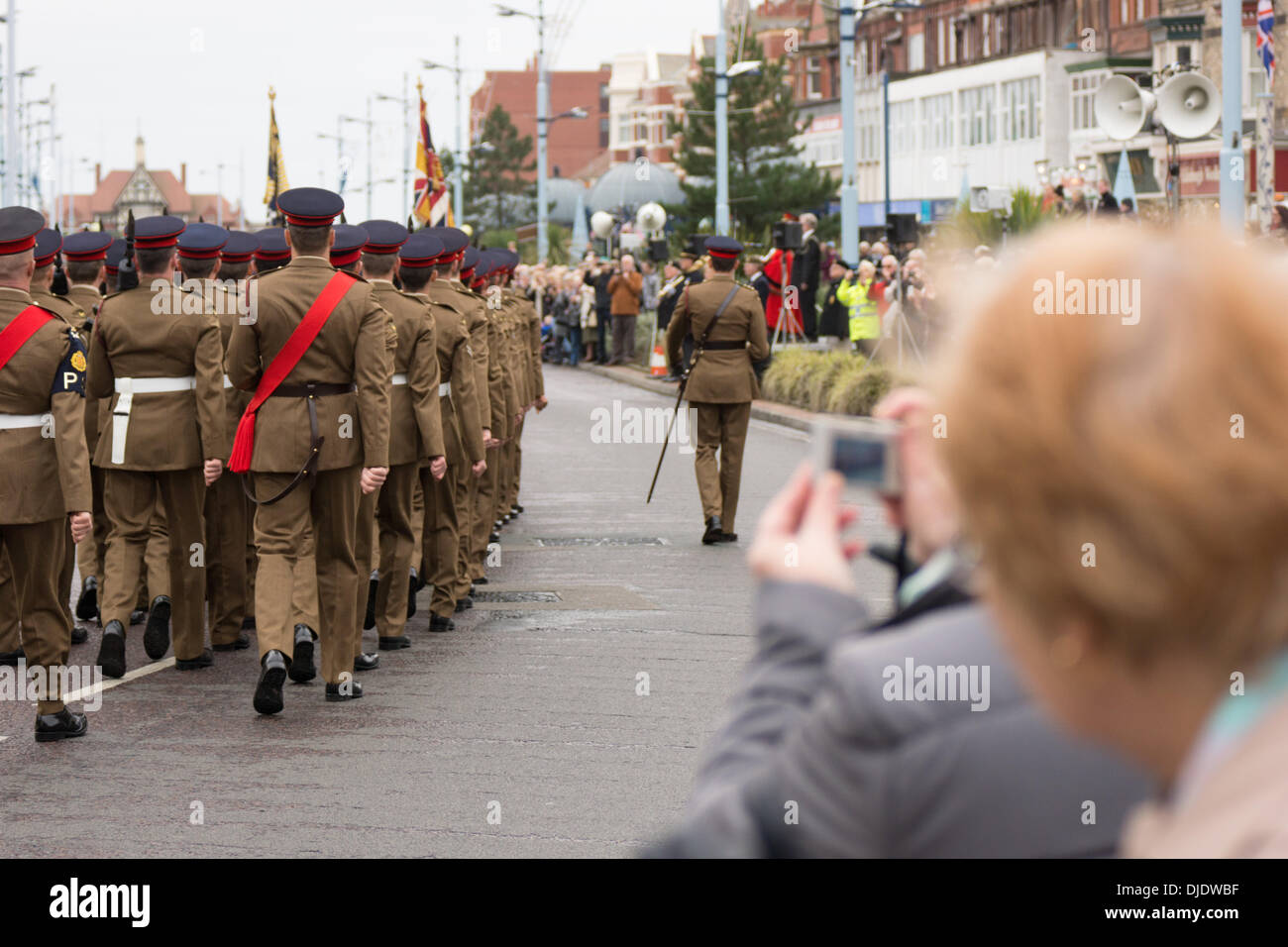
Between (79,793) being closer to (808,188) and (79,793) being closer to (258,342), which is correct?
(258,342)

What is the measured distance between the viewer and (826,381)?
26.3 m

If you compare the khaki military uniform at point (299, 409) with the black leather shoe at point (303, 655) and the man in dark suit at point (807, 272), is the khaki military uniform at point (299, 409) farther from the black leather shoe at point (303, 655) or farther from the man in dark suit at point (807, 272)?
the man in dark suit at point (807, 272)

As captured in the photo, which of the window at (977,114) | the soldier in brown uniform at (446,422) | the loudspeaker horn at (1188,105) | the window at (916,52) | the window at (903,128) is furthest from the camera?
the window at (916,52)

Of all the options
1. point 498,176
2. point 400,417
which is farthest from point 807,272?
point 498,176

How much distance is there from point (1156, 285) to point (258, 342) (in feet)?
24.7

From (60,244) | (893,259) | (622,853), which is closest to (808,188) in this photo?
(893,259)

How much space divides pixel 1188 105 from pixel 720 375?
7.37 m

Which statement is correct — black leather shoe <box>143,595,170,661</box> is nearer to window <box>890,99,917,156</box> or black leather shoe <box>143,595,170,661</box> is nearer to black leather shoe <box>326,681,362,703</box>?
black leather shoe <box>326,681,362,703</box>

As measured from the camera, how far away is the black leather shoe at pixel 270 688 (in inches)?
327

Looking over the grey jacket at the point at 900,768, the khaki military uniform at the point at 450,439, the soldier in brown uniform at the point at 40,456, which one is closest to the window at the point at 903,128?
the khaki military uniform at the point at 450,439

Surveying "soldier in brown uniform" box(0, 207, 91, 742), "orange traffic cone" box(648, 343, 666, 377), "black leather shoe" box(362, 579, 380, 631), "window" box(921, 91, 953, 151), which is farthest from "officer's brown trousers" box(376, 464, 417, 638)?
"window" box(921, 91, 953, 151)

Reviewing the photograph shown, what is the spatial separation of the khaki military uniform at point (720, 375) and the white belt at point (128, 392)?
18.7 feet

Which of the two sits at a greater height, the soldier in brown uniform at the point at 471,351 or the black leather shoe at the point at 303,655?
the soldier in brown uniform at the point at 471,351

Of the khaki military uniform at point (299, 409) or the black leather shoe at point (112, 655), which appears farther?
the black leather shoe at point (112, 655)
